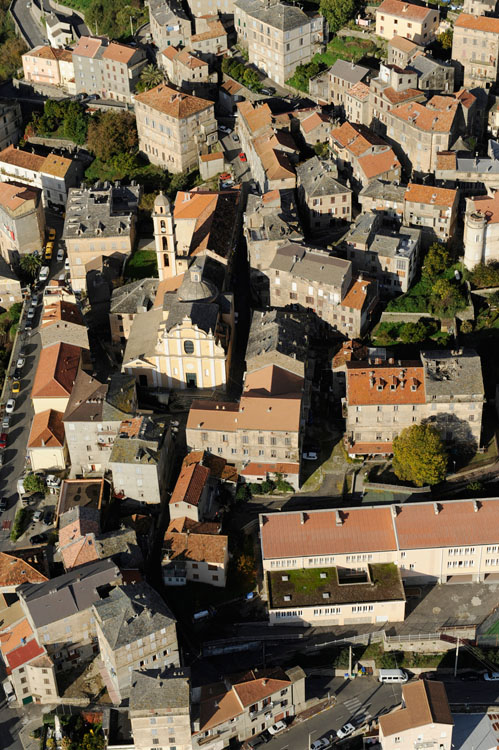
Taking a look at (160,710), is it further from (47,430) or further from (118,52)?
(118,52)

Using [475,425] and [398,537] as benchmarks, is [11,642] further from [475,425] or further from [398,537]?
[475,425]

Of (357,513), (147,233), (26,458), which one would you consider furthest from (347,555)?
(147,233)

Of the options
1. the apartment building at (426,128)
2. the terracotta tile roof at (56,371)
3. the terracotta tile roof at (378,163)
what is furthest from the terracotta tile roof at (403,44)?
the terracotta tile roof at (56,371)

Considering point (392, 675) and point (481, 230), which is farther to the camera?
point (481, 230)

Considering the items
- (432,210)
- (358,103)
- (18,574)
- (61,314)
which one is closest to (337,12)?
(358,103)

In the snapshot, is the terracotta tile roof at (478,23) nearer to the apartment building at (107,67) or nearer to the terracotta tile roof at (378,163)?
the terracotta tile roof at (378,163)

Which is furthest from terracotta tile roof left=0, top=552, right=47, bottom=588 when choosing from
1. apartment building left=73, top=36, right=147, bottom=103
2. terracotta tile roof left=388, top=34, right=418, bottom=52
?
apartment building left=73, top=36, right=147, bottom=103

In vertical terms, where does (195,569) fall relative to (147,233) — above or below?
below
